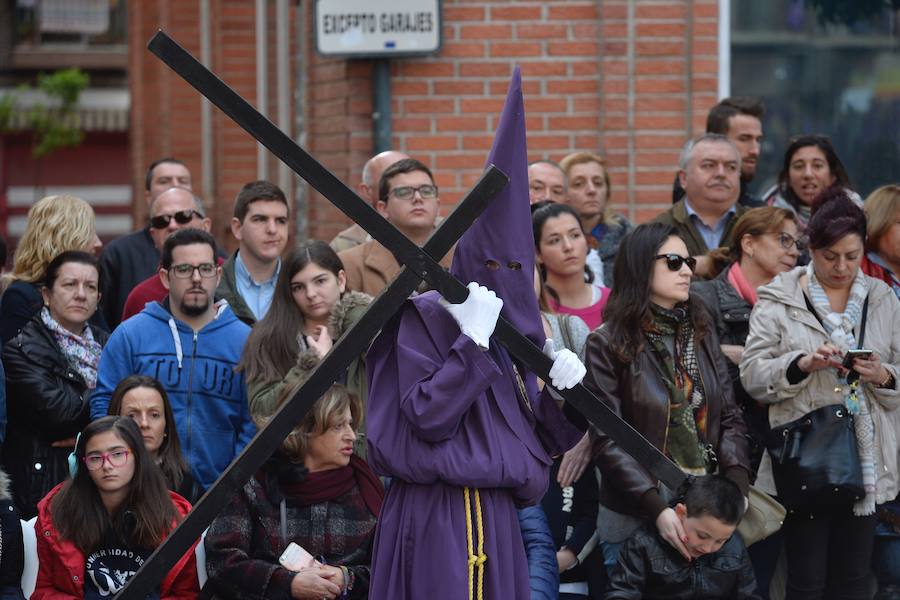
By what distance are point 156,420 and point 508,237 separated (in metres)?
1.92

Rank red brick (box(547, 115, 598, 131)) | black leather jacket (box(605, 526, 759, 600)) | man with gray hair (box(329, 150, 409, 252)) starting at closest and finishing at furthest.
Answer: black leather jacket (box(605, 526, 759, 600))
man with gray hair (box(329, 150, 409, 252))
red brick (box(547, 115, 598, 131))

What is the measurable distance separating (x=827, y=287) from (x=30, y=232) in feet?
10.9

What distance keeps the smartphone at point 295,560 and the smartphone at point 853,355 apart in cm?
208

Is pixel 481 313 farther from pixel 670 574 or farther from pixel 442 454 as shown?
pixel 670 574

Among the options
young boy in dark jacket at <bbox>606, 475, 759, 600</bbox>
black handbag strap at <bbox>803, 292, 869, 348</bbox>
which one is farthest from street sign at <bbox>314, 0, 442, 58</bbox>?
young boy in dark jacket at <bbox>606, 475, 759, 600</bbox>

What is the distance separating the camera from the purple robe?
14.3ft

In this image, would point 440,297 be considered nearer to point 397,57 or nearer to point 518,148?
point 518,148

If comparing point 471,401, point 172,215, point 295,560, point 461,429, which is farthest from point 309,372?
point 172,215

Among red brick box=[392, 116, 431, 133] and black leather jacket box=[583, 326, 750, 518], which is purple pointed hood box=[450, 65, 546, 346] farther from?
red brick box=[392, 116, 431, 133]

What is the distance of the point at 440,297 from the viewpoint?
4.46 meters

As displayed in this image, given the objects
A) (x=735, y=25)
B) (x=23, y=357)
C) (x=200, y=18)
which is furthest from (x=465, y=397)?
(x=200, y=18)

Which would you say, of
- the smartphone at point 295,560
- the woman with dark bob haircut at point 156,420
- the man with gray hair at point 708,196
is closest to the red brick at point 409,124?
the man with gray hair at point 708,196

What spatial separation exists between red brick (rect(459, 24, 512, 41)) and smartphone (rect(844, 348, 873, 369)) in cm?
306

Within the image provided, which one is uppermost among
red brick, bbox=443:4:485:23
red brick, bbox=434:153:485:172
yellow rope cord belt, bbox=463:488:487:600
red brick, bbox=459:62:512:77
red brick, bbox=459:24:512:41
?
red brick, bbox=443:4:485:23
